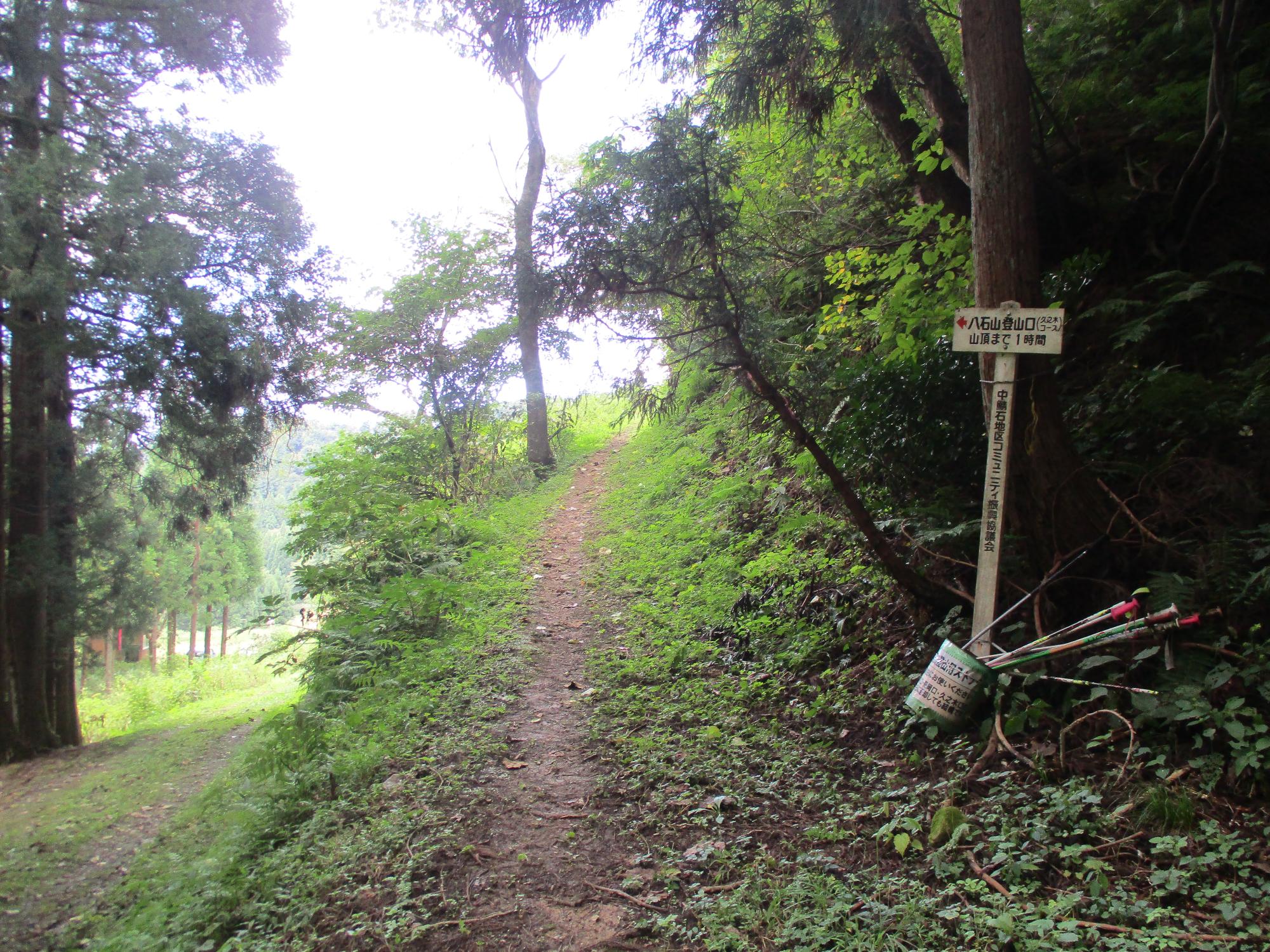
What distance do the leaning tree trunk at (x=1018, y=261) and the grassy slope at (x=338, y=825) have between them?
379 cm

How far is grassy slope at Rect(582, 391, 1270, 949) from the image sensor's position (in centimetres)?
257

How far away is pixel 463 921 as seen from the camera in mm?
3166

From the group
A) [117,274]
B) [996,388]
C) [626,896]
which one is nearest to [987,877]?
[626,896]

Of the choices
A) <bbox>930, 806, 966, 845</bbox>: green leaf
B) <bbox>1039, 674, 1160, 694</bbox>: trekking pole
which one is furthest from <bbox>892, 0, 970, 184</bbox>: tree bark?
<bbox>930, 806, 966, 845</bbox>: green leaf

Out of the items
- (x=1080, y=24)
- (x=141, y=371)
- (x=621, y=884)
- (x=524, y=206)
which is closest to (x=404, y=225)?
(x=524, y=206)

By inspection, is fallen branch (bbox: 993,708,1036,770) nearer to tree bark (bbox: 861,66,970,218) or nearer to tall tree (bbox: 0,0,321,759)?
tree bark (bbox: 861,66,970,218)

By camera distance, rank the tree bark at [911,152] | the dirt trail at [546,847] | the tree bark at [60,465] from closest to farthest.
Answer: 1. the dirt trail at [546,847]
2. the tree bark at [911,152]
3. the tree bark at [60,465]

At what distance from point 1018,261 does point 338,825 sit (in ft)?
17.3

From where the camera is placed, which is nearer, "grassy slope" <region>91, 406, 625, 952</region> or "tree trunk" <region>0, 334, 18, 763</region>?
"grassy slope" <region>91, 406, 625, 952</region>

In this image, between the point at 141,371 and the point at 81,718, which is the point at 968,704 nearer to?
the point at 141,371

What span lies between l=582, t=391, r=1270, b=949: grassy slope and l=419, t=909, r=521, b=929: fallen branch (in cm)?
73

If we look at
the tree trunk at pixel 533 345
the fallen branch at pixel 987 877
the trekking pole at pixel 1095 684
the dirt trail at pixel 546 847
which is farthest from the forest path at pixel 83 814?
the tree trunk at pixel 533 345

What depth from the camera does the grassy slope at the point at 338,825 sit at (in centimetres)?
345

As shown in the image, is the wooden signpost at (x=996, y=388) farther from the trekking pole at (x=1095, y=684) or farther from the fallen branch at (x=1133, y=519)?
the fallen branch at (x=1133, y=519)
